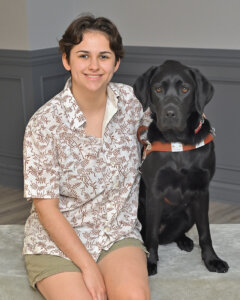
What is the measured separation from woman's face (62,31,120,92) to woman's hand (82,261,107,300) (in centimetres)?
63

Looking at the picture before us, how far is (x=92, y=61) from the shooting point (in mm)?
1838

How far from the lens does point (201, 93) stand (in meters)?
1.80

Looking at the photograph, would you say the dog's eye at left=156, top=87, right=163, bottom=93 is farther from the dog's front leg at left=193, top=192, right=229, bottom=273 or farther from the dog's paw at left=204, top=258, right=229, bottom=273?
the dog's paw at left=204, top=258, right=229, bottom=273

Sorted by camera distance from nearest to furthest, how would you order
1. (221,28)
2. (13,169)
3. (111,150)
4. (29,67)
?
(111,150) < (221,28) < (29,67) < (13,169)

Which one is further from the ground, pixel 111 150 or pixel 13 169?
pixel 111 150

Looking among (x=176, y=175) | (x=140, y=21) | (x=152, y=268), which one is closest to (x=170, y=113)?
(x=176, y=175)

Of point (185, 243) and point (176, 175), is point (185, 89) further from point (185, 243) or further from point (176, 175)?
point (185, 243)

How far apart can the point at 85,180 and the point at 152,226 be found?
0.98ft

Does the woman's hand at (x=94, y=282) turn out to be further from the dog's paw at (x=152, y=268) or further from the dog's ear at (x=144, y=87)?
the dog's ear at (x=144, y=87)

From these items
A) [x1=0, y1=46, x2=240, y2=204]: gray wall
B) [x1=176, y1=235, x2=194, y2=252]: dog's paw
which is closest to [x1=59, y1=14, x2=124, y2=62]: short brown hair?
[x1=176, y1=235, x2=194, y2=252]: dog's paw

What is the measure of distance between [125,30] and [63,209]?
2.08 m

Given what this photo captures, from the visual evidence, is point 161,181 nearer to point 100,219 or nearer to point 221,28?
point 100,219

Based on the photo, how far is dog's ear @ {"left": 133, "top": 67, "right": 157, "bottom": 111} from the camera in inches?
72.7

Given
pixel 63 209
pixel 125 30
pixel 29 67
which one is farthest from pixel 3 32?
pixel 63 209
